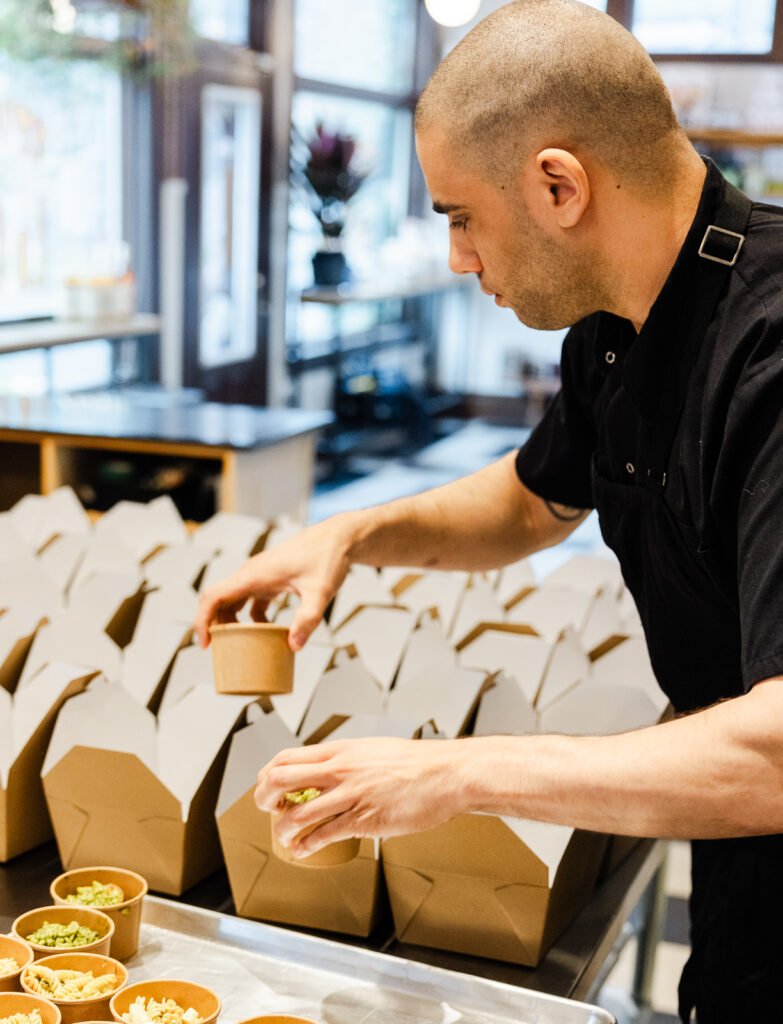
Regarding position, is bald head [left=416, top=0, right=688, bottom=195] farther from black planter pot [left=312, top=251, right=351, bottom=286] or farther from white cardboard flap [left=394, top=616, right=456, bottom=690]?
black planter pot [left=312, top=251, right=351, bottom=286]

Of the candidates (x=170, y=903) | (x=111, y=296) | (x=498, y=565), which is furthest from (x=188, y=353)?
(x=170, y=903)

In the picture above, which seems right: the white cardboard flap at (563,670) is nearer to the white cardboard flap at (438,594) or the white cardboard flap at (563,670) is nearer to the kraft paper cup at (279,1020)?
the white cardboard flap at (438,594)

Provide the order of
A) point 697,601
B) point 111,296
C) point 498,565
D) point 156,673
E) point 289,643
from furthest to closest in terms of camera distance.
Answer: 1. point 111,296
2. point 498,565
3. point 156,673
4. point 289,643
5. point 697,601

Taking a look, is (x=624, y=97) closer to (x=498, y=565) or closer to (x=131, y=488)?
(x=498, y=565)

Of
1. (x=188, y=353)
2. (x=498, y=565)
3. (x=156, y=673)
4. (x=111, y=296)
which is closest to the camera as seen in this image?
(x=156, y=673)

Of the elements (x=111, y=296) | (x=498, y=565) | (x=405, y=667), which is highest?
(x=111, y=296)

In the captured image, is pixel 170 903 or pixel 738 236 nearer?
pixel 738 236

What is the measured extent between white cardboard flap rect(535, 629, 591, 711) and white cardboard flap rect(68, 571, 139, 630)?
24.2 inches

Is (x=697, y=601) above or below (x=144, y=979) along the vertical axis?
above

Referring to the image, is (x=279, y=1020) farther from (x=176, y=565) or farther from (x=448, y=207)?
(x=176, y=565)

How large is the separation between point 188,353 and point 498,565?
510 cm

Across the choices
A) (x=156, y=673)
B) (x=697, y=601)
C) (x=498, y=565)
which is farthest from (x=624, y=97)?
(x=156, y=673)

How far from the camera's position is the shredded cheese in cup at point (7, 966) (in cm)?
106

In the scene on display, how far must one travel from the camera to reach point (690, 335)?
3.79 ft
